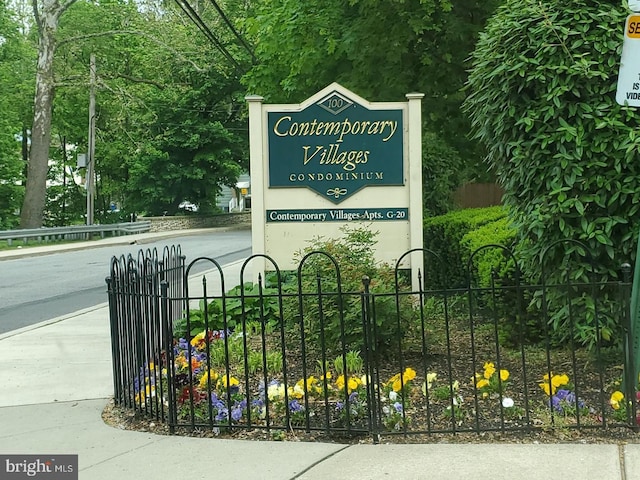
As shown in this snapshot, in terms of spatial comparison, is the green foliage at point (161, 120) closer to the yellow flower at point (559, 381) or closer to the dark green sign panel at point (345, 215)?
the dark green sign panel at point (345, 215)

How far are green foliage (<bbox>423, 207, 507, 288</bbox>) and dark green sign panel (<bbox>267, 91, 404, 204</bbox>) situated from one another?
50.9 inches

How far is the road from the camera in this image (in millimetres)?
11016

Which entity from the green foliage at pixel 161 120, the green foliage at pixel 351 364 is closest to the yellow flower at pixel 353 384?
the green foliage at pixel 351 364

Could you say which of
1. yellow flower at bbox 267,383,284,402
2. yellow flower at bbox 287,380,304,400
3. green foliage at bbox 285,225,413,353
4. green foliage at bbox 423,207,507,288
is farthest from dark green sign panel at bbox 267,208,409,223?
yellow flower at bbox 287,380,304,400

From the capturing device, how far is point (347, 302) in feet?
17.8

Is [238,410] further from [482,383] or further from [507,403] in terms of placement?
[507,403]

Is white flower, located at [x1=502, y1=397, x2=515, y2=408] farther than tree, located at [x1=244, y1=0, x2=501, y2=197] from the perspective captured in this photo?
No

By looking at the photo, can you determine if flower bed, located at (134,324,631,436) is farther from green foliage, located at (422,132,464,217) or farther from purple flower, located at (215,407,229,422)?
green foliage, located at (422,132,464,217)

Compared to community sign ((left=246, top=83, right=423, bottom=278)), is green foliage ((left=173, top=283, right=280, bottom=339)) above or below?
below

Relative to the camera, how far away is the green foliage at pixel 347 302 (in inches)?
207

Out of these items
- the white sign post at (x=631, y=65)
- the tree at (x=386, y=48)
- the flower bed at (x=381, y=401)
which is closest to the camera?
the white sign post at (x=631, y=65)

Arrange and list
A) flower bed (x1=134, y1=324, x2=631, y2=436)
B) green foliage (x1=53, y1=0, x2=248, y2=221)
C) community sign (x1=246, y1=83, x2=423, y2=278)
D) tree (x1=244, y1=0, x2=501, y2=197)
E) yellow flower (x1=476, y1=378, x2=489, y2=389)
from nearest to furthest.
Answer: flower bed (x1=134, y1=324, x2=631, y2=436) → yellow flower (x1=476, y1=378, x2=489, y2=389) → community sign (x1=246, y1=83, x2=423, y2=278) → tree (x1=244, y1=0, x2=501, y2=197) → green foliage (x1=53, y1=0, x2=248, y2=221)

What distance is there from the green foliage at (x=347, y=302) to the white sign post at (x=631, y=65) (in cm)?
203

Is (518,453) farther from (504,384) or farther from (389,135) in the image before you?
(389,135)
